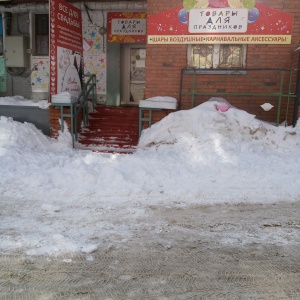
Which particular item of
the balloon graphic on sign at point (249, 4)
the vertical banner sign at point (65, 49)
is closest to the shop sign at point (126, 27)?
the vertical banner sign at point (65, 49)

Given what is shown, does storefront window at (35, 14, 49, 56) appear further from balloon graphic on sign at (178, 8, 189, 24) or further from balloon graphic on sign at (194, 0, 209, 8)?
balloon graphic on sign at (194, 0, 209, 8)

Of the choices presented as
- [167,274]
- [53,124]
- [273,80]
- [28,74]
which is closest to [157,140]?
[53,124]

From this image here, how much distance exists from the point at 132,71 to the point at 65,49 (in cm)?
333

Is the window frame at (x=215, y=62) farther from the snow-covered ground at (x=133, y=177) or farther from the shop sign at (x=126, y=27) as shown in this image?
the shop sign at (x=126, y=27)

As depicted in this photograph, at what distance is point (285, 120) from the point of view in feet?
22.9

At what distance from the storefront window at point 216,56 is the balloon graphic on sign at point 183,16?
1.81ft

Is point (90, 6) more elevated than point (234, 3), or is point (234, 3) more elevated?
point (90, 6)

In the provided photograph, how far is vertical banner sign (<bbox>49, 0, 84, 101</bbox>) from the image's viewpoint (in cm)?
701

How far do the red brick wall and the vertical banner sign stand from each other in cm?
175

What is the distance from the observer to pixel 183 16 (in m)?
7.29

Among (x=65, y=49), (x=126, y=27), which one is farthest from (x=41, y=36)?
(x=65, y=49)

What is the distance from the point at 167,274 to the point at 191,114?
4.27 meters

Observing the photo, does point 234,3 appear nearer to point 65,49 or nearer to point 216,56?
point 216,56

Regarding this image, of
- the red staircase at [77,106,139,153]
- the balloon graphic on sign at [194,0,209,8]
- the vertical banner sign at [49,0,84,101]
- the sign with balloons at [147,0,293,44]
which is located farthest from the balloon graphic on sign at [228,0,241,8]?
the vertical banner sign at [49,0,84,101]
